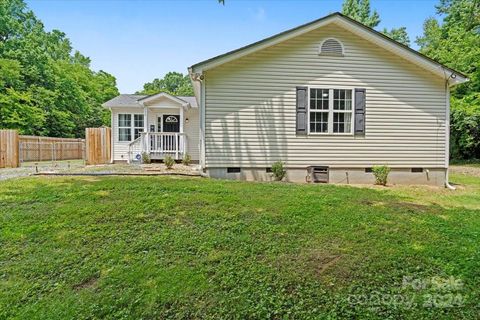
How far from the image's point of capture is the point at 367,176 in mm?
9172

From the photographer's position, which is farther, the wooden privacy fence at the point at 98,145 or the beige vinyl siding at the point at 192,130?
the beige vinyl siding at the point at 192,130

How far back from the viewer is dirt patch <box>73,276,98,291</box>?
10.1 ft

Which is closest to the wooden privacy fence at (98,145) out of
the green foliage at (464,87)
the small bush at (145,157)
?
the small bush at (145,157)

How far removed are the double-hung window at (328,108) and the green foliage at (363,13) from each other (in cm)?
2779

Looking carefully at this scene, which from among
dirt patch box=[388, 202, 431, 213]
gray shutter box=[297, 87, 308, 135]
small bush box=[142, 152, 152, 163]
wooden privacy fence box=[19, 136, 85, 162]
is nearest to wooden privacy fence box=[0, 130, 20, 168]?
wooden privacy fence box=[19, 136, 85, 162]

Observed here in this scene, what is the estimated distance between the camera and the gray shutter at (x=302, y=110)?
8.80 metres

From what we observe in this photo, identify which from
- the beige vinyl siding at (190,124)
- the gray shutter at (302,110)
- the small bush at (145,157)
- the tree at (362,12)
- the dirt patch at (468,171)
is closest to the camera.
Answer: the gray shutter at (302,110)

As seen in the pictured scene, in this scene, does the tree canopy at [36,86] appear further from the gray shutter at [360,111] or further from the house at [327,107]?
the gray shutter at [360,111]

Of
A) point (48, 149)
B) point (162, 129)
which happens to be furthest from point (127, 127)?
point (48, 149)

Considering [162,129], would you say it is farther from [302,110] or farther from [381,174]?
[381,174]

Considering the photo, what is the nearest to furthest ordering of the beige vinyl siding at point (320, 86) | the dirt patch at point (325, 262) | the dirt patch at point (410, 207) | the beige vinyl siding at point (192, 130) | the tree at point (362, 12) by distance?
the dirt patch at point (325, 262)
the dirt patch at point (410, 207)
the beige vinyl siding at point (320, 86)
the beige vinyl siding at point (192, 130)
the tree at point (362, 12)

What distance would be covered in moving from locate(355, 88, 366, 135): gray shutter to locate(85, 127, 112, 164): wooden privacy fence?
466 inches

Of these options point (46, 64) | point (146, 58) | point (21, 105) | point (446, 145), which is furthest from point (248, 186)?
point (46, 64)

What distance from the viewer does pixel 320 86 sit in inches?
349
